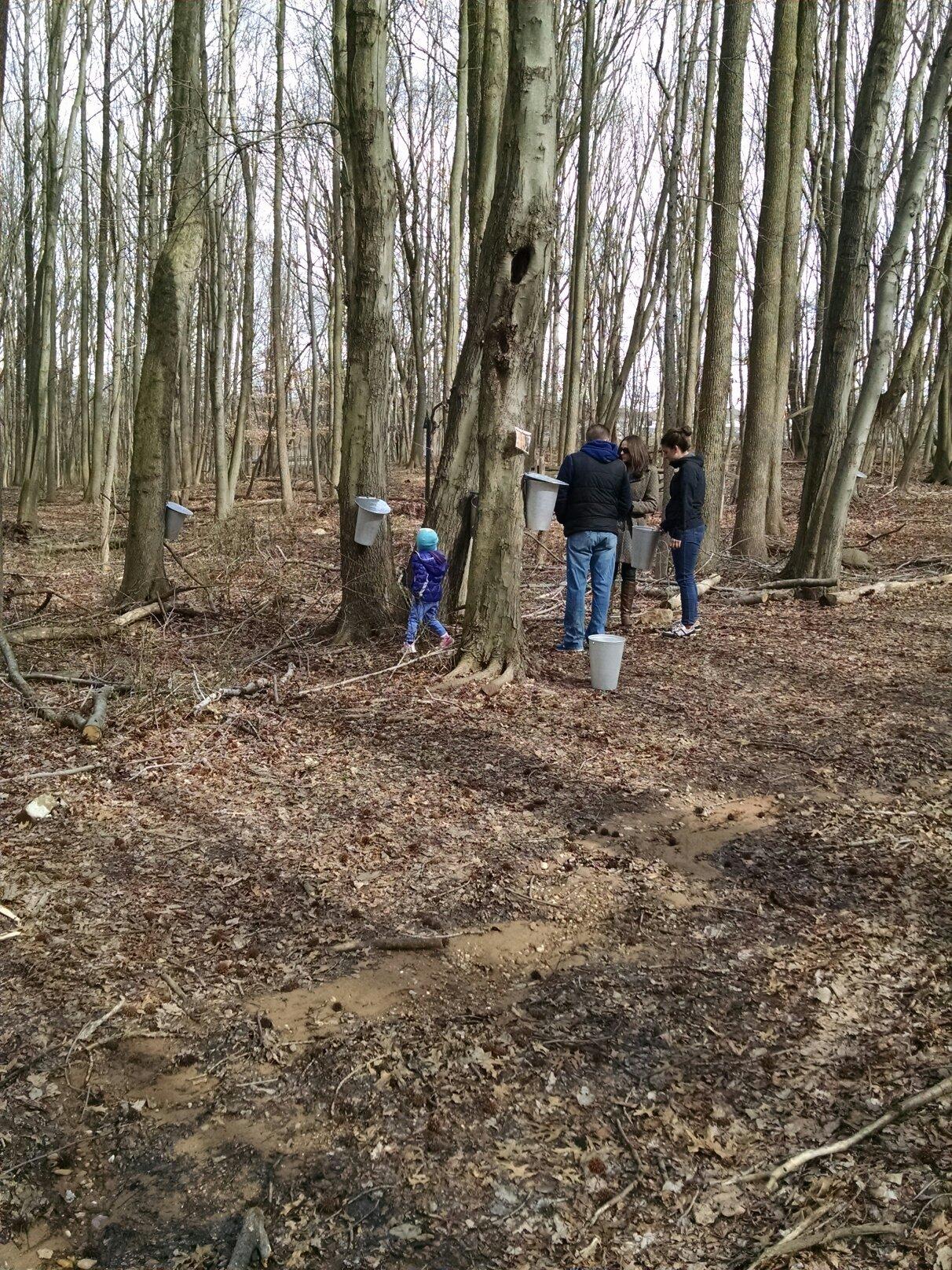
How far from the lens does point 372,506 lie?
7094 mm

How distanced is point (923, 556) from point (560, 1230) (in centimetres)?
1169

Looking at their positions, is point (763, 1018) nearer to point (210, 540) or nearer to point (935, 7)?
point (210, 540)

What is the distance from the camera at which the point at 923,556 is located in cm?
1209

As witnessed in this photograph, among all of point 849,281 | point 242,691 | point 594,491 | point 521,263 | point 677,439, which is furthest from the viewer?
point 849,281

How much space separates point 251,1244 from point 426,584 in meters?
5.07

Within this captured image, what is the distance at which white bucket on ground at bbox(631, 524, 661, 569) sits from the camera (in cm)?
802

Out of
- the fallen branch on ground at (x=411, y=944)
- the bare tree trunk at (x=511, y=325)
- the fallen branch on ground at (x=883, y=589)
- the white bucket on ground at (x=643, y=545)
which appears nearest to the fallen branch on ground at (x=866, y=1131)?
the fallen branch on ground at (x=411, y=944)

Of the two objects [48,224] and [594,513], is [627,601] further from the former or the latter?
[48,224]

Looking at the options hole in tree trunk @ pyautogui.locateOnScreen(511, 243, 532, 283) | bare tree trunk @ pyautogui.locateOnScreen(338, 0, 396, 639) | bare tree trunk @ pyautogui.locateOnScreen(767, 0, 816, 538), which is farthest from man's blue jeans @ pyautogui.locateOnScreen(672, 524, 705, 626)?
bare tree trunk @ pyautogui.locateOnScreen(767, 0, 816, 538)

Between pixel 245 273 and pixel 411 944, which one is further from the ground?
pixel 245 273

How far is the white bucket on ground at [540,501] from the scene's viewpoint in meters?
7.06

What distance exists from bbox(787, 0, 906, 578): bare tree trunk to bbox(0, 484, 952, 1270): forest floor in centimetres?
382

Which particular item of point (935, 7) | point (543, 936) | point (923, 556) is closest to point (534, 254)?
point (543, 936)

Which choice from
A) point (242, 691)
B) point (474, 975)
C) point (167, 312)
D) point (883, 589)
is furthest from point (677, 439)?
point (474, 975)
